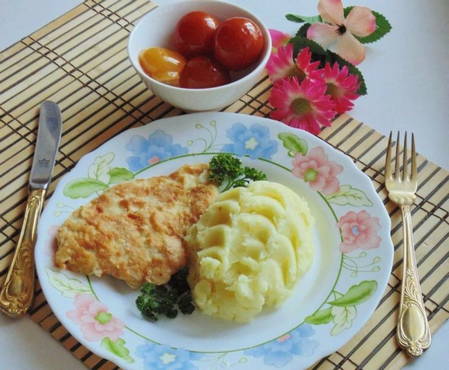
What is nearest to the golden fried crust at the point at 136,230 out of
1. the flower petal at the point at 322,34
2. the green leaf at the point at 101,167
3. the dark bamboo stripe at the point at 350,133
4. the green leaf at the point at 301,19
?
the green leaf at the point at 101,167

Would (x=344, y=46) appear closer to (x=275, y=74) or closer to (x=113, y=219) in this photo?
(x=275, y=74)

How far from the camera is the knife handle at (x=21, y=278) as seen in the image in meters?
2.41

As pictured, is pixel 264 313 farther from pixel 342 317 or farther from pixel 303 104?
pixel 303 104

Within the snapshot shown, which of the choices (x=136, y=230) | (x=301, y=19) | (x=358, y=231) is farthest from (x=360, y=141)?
(x=136, y=230)

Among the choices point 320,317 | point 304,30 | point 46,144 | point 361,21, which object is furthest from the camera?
point 304,30

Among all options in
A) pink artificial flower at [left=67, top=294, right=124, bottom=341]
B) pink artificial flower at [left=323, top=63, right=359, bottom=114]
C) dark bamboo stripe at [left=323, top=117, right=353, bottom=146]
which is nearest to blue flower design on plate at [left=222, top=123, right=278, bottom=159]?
dark bamboo stripe at [left=323, top=117, right=353, bottom=146]

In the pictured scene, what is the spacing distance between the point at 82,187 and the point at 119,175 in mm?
163

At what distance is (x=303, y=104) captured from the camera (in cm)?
301

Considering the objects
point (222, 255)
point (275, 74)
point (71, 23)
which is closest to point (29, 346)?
point (222, 255)

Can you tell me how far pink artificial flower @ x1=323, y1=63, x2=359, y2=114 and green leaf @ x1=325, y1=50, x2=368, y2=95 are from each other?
4 centimetres

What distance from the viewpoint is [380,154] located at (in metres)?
2.96

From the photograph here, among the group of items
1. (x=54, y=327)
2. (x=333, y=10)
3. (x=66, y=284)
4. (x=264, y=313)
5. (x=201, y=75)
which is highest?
(x=333, y=10)

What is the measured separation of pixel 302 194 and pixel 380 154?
0.48 meters

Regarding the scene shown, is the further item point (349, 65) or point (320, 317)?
point (349, 65)
